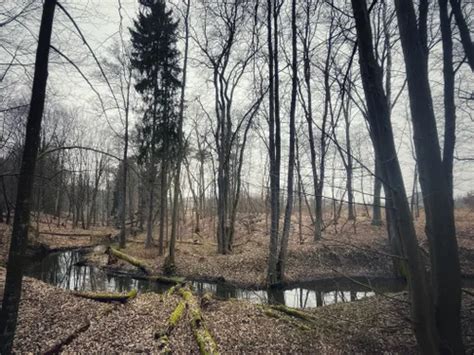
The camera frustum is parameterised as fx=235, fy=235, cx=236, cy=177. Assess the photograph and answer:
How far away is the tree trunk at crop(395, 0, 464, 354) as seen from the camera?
268cm

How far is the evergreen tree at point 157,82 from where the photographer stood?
12.6 m

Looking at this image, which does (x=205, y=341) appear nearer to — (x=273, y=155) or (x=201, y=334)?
(x=201, y=334)

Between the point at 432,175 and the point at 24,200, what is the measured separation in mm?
4709

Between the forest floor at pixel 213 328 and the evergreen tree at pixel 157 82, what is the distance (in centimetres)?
784

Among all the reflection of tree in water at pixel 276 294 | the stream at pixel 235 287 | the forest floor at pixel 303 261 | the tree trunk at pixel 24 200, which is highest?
the tree trunk at pixel 24 200

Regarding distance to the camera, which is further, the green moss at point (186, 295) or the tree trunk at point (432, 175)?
the green moss at point (186, 295)

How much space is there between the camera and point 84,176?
26.9 meters

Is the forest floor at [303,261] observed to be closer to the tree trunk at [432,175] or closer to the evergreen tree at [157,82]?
the evergreen tree at [157,82]

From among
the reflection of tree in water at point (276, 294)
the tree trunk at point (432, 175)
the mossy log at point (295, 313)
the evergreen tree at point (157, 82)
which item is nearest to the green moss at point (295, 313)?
the mossy log at point (295, 313)

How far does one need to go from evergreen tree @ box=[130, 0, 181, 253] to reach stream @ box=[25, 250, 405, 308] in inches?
145

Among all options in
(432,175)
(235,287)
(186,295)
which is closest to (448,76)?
(432,175)

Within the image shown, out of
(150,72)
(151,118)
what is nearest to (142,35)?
(150,72)

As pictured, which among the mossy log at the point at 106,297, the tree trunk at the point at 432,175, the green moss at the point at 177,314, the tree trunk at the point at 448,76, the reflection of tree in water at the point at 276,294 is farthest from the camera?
the reflection of tree in water at the point at 276,294

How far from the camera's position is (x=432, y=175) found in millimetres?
2711
